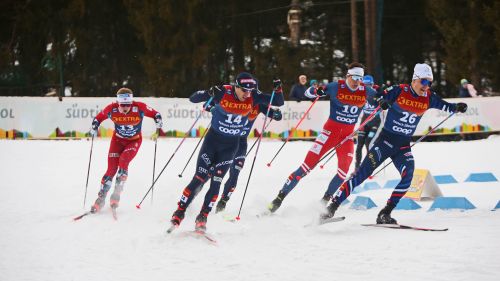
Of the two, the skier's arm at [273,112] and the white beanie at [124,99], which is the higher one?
the white beanie at [124,99]

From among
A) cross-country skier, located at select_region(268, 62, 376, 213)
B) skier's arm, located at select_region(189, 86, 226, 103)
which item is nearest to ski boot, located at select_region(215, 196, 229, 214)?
cross-country skier, located at select_region(268, 62, 376, 213)

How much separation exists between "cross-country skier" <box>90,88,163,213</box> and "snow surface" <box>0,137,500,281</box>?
49 centimetres

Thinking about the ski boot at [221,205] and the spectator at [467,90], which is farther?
the spectator at [467,90]

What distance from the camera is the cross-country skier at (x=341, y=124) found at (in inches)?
399

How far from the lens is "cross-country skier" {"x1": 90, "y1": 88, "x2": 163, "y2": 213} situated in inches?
420

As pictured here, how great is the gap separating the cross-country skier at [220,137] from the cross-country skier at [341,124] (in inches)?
63.6

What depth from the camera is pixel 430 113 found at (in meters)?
20.3

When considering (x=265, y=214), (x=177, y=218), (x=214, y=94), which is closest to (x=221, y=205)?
(x=265, y=214)

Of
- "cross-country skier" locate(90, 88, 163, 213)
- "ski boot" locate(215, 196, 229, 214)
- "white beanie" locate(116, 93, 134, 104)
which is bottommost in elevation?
"ski boot" locate(215, 196, 229, 214)

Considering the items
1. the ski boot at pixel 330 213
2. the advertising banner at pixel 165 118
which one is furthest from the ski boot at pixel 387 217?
the advertising banner at pixel 165 118

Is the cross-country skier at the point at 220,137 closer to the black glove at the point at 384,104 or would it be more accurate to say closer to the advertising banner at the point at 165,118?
the black glove at the point at 384,104

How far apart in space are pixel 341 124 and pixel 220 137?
94.1 inches

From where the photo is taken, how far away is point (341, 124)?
A: 1038 centimetres

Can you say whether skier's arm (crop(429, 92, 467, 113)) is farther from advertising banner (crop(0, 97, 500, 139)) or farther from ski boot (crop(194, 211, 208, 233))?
advertising banner (crop(0, 97, 500, 139))
